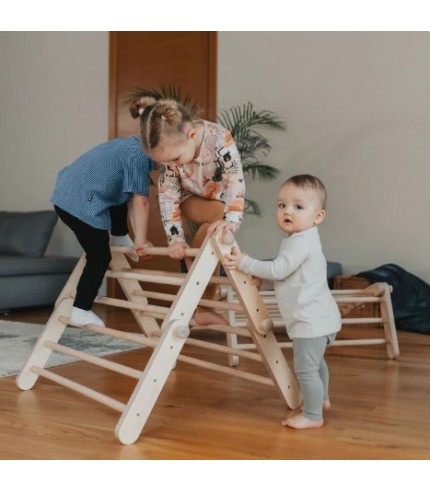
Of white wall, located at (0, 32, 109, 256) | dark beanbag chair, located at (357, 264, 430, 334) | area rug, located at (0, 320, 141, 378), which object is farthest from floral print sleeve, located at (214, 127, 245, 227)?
white wall, located at (0, 32, 109, 256)

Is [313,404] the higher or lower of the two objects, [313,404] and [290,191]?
the lower

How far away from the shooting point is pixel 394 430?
79.2 inches

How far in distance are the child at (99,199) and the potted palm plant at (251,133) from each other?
7.12 feet

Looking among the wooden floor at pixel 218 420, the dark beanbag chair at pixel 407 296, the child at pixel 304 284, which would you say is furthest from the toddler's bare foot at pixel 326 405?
the dark beanbag chair at pixel 407 296

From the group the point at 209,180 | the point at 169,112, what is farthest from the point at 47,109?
the point at 169,112

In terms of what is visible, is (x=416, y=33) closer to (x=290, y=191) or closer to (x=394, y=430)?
(x=290, y=191)

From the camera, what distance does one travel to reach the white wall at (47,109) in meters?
5.74

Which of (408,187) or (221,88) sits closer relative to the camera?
(408,187)

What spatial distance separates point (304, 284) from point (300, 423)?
42 centimetres

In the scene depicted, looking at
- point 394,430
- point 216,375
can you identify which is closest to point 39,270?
point 216,375

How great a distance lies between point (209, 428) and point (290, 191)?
76 centimetres

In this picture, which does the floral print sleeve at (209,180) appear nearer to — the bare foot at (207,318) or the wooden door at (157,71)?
the bare foot at (207,318)

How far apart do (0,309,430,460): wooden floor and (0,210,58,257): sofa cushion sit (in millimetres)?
2537

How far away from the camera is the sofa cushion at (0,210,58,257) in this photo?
207 inches
